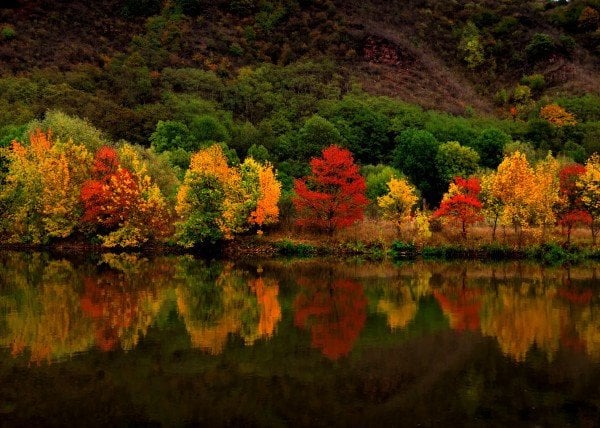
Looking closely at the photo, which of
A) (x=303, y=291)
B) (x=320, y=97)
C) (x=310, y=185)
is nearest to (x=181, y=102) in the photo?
(x=320, y=97)

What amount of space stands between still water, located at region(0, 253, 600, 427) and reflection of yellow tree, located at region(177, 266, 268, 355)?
128mm

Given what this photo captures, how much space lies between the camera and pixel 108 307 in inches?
1380

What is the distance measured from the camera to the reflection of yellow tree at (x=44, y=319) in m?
26.5

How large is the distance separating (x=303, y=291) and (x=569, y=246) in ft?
112

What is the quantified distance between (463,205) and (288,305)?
33801 millimetres

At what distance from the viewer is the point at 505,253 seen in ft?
211

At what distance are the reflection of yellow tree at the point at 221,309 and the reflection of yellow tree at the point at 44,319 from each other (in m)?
5.01

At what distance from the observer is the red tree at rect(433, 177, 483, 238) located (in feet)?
215

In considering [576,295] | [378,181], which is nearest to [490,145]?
[378,181]

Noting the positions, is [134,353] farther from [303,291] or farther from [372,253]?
[372,253]

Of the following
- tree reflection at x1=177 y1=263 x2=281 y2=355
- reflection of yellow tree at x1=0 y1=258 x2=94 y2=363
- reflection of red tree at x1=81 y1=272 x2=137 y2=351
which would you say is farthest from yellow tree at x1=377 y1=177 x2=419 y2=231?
reflection of yellow tree at x1=0 y1=258 x2=94 y2=363

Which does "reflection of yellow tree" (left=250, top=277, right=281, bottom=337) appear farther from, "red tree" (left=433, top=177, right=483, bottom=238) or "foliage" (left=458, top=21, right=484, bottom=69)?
"foliage" (left=458, top=21, right=484, bottom=69)

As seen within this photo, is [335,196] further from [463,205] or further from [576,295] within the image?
[576,295]

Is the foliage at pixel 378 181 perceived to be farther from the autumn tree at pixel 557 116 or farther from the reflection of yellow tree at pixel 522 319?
the reflection of yellow tree at pixel 522 319
